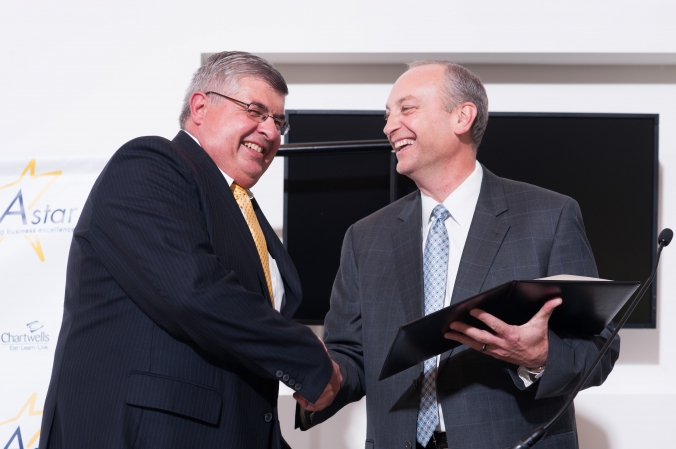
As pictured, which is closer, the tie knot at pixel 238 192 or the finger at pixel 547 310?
the finger at pixel 547 310

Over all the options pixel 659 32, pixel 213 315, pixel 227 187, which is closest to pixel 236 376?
pixel 213 315

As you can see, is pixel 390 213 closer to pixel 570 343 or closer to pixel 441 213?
pixel 441 213

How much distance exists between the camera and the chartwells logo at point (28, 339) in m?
2.55

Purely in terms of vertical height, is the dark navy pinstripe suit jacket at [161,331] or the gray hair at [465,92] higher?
the gray hair at [465,92]

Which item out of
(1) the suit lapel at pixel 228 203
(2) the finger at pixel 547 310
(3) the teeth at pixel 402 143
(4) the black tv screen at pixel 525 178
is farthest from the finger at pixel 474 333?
(4) the black tv screen at pixel 525 178

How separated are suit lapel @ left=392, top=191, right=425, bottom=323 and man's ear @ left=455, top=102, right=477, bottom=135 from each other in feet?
0.88

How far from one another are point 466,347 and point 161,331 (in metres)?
0.87

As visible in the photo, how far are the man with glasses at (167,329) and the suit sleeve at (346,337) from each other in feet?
1.13

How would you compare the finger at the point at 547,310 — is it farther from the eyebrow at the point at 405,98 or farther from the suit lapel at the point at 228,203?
the eyebrow at the point at 405,98

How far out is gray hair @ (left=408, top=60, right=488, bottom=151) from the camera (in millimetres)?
2213

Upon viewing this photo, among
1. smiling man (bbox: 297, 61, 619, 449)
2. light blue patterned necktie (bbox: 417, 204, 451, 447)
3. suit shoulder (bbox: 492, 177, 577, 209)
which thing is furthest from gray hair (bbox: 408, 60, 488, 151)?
light blue patterned necktie (bbox: 417, 204, 451, 447)

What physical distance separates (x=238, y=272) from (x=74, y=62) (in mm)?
1963

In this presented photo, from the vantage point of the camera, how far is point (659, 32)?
118 inches

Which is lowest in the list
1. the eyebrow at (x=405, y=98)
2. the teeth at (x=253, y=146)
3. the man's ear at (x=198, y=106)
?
the teeth at (x=253, y=146)
